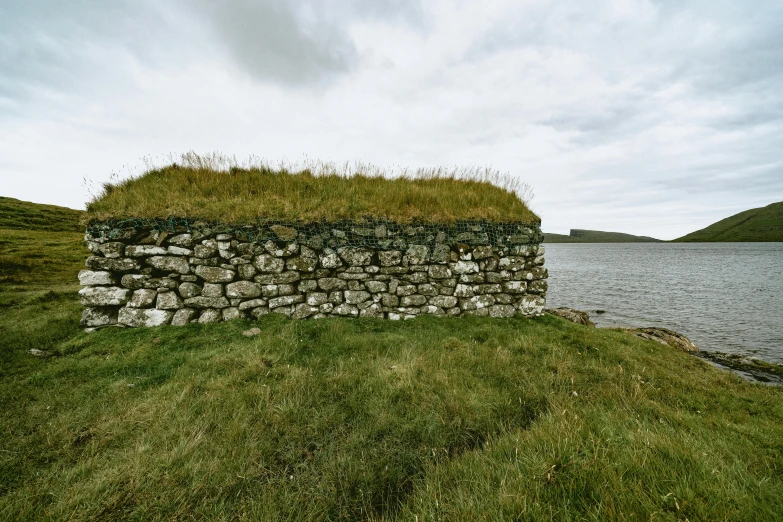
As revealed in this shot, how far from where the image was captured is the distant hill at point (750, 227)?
4882 inches

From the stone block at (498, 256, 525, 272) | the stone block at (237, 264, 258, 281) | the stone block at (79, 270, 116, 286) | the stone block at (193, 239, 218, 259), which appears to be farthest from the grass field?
the stone block at (498, 256, 525, 272)

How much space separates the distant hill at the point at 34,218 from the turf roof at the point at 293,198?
35.2m

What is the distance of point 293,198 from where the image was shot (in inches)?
321

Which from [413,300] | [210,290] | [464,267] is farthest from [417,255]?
[210,290]

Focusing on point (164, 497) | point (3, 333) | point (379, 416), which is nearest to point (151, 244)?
point (3, 333)

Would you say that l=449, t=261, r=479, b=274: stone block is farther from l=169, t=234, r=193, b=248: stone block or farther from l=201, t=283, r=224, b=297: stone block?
l=169, t=234, r=193, b=248: stone block

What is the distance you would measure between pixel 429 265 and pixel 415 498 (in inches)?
226

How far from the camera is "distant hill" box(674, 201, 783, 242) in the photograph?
12400 cm

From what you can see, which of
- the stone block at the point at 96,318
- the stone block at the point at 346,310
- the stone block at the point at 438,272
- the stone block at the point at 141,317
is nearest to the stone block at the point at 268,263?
the stone block at the point at 346,310

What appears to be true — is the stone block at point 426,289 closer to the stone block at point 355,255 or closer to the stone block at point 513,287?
the stone block at point 355,255

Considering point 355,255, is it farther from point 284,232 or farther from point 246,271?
point 246,271

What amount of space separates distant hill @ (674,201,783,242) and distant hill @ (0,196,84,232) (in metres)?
199

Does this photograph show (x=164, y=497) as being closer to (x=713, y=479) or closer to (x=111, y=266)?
(x=713, y=479)

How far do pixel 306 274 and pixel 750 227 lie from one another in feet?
649
